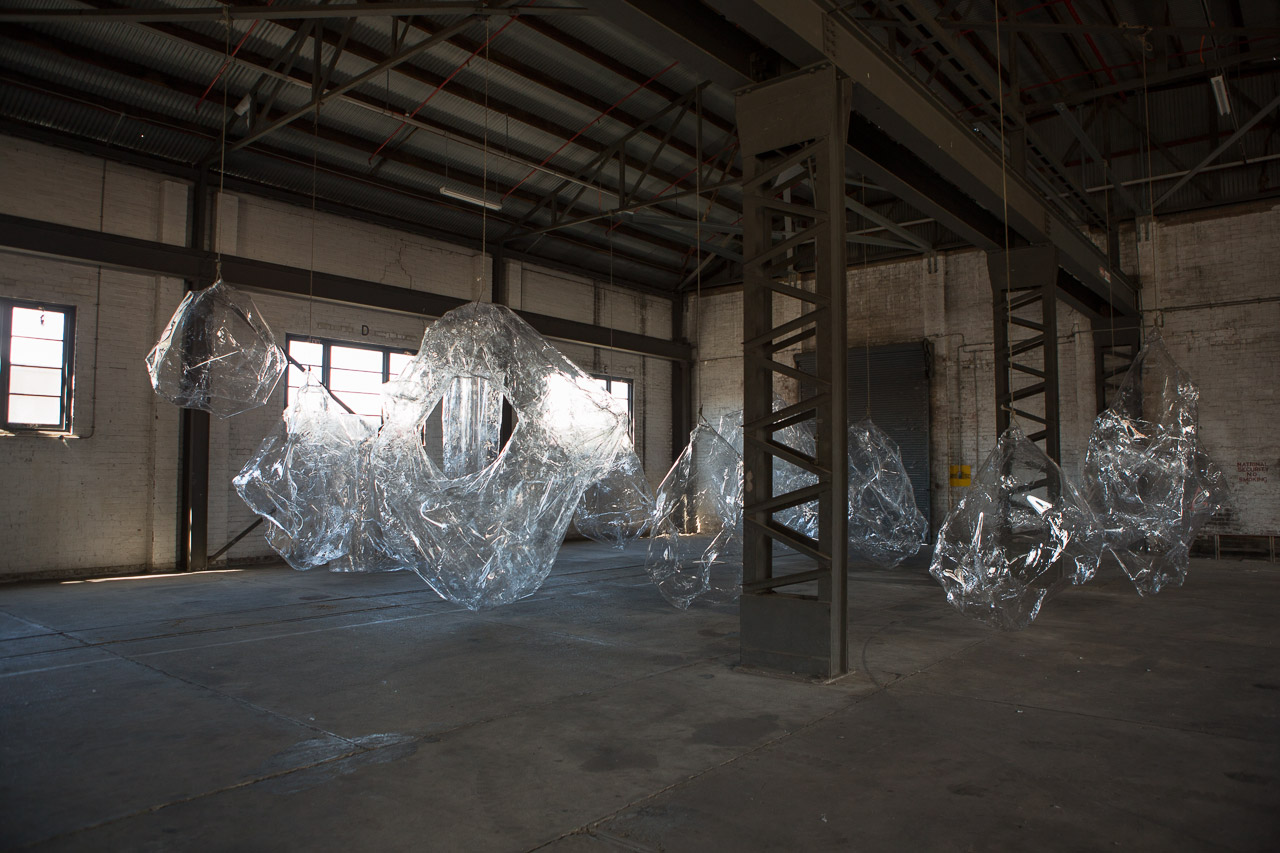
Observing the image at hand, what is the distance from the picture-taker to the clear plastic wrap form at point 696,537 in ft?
25.1

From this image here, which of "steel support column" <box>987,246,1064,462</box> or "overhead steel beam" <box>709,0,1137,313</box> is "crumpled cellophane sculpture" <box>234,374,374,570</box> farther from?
"steel support column" <box>987,246,1064,462</box>

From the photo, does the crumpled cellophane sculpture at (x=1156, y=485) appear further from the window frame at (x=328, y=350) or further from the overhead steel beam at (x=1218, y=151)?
the window frame at (x=328, y=350)

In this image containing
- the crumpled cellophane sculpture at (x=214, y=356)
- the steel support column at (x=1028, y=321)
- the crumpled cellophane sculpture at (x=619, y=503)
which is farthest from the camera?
the crumpled cellophane sculpture at (x=619, y=503)

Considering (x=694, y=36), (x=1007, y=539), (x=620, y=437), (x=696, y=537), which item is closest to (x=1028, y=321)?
(x=1007, y=539)

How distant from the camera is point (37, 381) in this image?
9.48 m

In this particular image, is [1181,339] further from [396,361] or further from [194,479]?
[194,479]

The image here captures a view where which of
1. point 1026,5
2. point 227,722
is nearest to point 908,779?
point 227,722

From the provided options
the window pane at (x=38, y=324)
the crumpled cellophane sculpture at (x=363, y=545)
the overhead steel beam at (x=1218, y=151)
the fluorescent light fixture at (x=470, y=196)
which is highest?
the overhead steel beam at (x=1218, y=151)

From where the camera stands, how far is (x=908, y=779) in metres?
3.36

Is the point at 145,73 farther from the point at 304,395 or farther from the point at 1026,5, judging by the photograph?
the point at 1026,5

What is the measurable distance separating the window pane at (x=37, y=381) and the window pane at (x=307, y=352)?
286 centimetres

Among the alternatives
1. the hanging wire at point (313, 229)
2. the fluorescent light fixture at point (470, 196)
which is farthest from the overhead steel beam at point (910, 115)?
the hanging wire at point (313, 229)

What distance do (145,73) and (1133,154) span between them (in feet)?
45.7

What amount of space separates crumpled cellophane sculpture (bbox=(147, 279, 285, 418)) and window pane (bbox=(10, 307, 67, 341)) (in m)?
4.25
